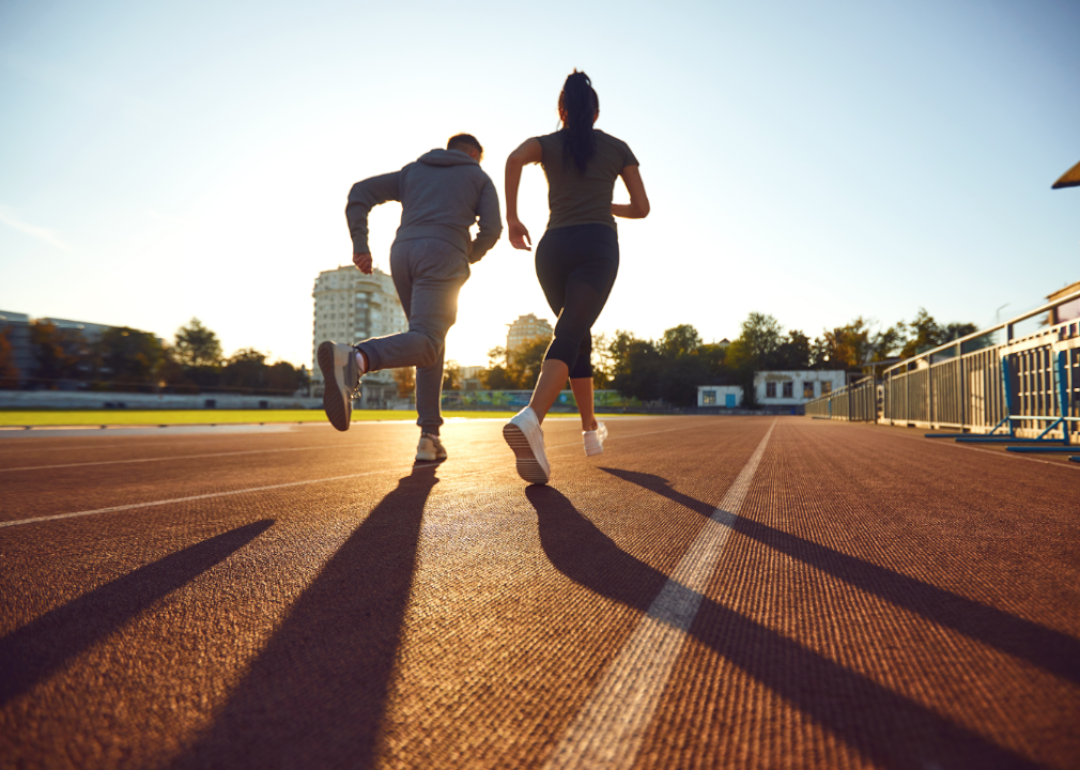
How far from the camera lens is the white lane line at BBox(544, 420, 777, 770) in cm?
73

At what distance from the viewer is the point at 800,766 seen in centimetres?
70

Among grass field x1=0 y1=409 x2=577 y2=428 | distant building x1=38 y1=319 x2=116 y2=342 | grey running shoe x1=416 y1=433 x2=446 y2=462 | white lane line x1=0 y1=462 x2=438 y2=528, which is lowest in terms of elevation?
grass field x1=0 y1=409 x2=577 y2=428

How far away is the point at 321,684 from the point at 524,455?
204 centimetres

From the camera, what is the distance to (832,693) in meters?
0.89

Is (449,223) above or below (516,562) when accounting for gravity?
above

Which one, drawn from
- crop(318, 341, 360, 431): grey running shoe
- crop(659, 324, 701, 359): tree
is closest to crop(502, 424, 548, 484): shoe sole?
crop(318, 341, 360, 431): grey running shoe

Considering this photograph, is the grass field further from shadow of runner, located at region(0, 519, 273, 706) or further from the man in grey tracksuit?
shadow of runner, located at region(0, 519, 273, 706)

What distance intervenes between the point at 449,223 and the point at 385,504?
2.13 metres

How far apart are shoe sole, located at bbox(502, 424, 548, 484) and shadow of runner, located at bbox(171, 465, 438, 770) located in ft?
4.29

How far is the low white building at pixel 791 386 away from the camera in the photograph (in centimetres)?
7231

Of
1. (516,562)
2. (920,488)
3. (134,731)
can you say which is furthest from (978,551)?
(134,731)

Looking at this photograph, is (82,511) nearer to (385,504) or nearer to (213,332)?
(385,504)

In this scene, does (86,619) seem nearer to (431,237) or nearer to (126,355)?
(431,237)

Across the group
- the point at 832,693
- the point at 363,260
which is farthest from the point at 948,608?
the point at 363,260
